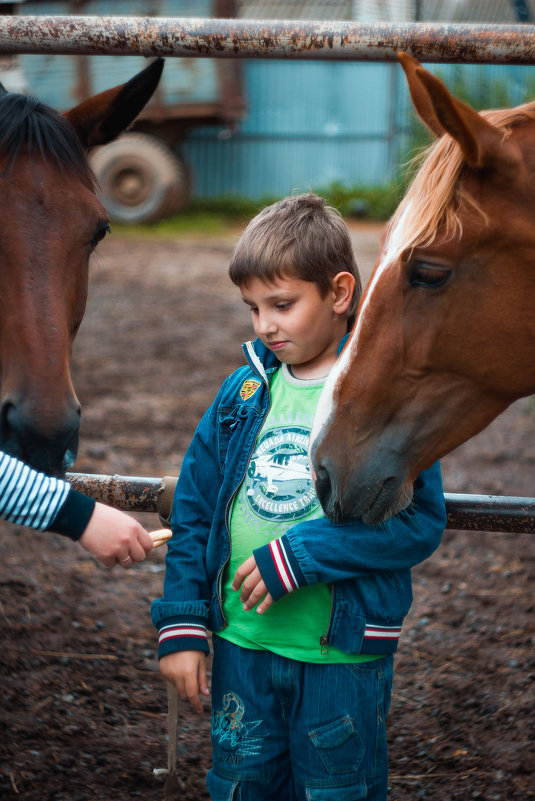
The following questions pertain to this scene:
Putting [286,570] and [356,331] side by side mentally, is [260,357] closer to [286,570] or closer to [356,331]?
[356,331]

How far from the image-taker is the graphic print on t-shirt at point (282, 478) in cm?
173

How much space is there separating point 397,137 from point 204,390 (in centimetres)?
1084

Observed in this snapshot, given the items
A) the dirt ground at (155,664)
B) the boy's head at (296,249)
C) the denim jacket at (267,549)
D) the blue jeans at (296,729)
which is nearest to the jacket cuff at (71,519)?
the denim jacket at (267,549)

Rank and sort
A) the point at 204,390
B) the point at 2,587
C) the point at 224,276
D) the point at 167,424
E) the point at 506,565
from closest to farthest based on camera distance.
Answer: the point at 2,587 → the point at 506,565 → the point at 167,424 → the point at 204,390 → the point at 224,276

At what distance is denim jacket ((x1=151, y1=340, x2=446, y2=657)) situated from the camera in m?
1.62

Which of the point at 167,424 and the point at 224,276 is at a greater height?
the point at 224,276

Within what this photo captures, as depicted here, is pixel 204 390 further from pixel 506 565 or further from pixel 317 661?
pixel 317 661

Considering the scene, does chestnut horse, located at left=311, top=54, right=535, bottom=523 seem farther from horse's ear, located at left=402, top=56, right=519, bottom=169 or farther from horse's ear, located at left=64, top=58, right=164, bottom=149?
horse's ear, located at left=64, top=58, right=164, bottom=149

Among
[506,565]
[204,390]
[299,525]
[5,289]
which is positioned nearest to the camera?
[299,525]

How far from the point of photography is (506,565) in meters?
3.74

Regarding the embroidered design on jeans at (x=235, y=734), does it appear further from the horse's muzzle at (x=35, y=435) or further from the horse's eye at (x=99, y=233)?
the horse's eye at (x=99, y=233)

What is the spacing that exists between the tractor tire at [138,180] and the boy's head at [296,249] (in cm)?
→ 1183

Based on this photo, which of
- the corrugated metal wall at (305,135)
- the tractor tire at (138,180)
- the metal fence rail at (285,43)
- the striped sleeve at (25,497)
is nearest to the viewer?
the striped sleeve at (25,497)

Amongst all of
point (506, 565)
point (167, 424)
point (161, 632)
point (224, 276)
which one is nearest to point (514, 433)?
point (506, 565)
